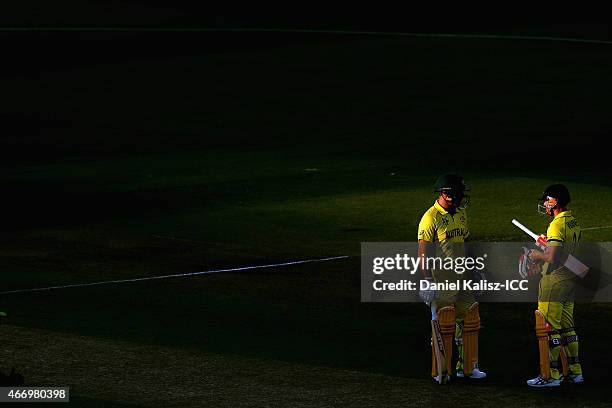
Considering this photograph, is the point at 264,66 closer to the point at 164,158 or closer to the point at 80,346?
the point at 164,158

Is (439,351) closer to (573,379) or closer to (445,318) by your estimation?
(445,318)

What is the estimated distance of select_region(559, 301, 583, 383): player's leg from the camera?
643 inches

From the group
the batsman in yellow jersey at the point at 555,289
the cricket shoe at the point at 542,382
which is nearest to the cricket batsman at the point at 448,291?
the cricket shoe at the point at 542,382

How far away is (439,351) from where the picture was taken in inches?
639

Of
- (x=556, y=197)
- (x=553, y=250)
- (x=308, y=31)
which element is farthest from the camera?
(x=308, y=31)

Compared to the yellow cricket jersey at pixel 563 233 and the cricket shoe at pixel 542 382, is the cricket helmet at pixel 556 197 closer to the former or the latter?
the yellow cricket jersey at pixel 563 233

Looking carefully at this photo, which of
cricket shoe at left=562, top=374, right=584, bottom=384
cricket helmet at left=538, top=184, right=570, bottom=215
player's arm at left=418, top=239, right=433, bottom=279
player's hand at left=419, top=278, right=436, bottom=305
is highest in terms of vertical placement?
cricket helmet at left=538, top=184, right=570, bottom=215

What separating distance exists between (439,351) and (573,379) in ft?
5.04

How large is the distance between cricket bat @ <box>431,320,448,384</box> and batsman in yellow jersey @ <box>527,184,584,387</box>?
36.8 inches

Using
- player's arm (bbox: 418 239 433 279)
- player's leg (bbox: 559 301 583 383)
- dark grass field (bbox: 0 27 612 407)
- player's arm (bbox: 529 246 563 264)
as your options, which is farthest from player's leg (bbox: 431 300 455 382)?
player's leg (bbox: 559 301 583 383)

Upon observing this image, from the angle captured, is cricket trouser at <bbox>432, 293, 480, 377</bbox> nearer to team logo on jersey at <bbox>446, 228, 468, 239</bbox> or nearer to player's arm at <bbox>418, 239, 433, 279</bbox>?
player's arm at <bbox>418, 239, 433, 279</bbox>

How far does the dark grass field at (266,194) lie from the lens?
17.2 metres

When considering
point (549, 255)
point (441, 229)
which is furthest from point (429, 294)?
point (549, 255)

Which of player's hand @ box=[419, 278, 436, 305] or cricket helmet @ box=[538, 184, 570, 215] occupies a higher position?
cricket helmet @ box=[538, 184, 570, 215]
